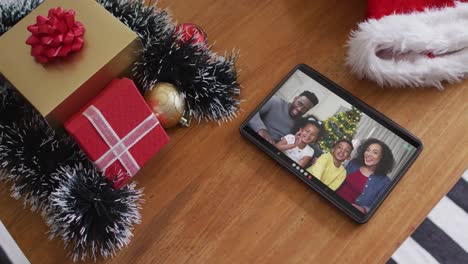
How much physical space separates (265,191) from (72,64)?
0.93 feet

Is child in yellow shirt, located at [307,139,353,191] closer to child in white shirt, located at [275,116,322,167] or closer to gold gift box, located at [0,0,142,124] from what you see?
child in white shirt, located at [275,116,322,167]

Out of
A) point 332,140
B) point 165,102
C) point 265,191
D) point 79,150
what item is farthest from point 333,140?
point 79,150

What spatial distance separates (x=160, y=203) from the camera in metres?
0.60

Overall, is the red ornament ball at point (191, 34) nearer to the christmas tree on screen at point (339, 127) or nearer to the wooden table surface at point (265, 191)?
the wooden table surface at point (265, 191)

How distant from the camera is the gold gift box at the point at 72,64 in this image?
1.80 ft

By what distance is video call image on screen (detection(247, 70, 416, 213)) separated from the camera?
594mm

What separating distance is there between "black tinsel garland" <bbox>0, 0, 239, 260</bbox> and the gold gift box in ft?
0.11

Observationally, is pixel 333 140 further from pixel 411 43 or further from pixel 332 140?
pixel 411 43

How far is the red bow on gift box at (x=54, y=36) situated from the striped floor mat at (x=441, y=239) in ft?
1.58

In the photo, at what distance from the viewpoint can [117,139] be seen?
57 centimetres

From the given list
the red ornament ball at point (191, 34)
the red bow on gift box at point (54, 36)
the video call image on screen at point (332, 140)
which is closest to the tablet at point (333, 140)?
the video call image on screen at point (332, 140)

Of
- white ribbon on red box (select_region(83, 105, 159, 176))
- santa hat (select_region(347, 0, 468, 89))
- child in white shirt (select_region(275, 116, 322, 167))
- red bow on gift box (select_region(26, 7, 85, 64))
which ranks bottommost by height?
white ribbon on red box (select_region(83, 105, 159, 176))

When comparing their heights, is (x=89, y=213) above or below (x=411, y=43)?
below

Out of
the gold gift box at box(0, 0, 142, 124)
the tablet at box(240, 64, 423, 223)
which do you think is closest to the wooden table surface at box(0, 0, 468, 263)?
the tablet at box(240, 64, 423, 223)
